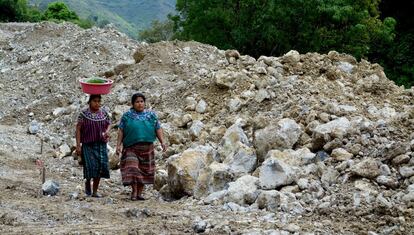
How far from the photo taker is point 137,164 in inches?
222

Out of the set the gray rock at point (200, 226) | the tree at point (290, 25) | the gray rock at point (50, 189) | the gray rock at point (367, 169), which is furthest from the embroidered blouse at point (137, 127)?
the tree at point (290, 25)

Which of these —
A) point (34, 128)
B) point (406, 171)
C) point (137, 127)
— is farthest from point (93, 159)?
point (34, 128)

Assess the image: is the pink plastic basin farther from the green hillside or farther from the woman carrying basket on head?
the green hillside

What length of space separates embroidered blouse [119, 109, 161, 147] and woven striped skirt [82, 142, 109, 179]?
10.6 inches

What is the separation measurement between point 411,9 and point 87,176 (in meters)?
20.6

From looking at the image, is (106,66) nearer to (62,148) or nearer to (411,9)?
(62,148)

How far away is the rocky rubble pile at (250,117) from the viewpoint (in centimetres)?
469

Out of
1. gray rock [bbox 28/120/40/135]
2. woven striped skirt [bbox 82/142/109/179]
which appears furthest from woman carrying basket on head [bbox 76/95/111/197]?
gray rock [bbox 28/120/40/135]

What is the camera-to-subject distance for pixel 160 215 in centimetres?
467

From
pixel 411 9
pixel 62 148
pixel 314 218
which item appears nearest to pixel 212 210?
pixel 314 218

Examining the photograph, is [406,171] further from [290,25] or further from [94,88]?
[290,25]

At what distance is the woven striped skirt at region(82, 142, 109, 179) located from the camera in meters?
5.64

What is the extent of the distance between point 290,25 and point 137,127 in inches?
515

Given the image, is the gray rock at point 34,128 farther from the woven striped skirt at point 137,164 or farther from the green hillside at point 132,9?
the green hillside at point 132,9
